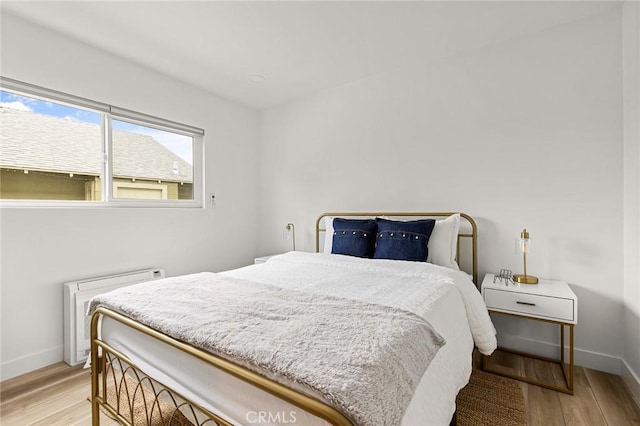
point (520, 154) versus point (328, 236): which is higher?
point (520, 154)

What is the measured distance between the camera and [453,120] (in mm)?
2678

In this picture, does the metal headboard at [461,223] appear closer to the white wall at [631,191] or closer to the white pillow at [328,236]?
the white pillow at [328,236]

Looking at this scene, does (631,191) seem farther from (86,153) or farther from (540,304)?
(86,153)

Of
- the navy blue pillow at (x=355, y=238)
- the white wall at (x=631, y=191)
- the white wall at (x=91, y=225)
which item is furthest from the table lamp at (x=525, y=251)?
the white wall at (x=91, y=225)

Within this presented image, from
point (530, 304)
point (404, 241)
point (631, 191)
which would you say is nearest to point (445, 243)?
point (404, 241)

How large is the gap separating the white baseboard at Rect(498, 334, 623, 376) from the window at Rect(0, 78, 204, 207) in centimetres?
330

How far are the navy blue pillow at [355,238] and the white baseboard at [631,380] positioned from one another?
1824 millimetres

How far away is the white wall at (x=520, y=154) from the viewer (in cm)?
212

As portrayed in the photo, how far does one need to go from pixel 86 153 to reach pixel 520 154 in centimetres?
360

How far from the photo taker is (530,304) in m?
2.01

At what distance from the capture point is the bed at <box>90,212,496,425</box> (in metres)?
0.86

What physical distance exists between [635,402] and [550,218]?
120cm

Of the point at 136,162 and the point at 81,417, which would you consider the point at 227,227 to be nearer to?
the point at 136,162

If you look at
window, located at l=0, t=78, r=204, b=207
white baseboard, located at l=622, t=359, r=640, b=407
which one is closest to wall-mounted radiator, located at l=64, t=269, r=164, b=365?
window, located at l=0, t=78, r=204, b=207
